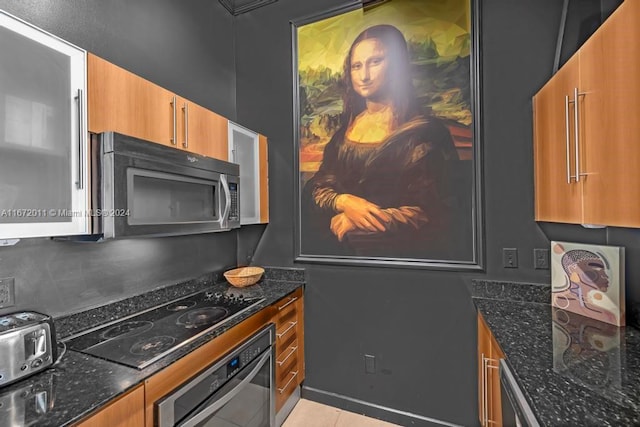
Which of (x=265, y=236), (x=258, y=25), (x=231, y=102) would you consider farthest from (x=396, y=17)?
(x=265, y=236)

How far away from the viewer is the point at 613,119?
0.98 meters

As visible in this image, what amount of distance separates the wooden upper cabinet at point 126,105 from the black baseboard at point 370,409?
2022 millimetres

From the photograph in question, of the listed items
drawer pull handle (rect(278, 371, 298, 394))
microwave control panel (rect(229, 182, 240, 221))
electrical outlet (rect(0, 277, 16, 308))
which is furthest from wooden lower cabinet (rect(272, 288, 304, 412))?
electrical outlet (rect(0, 277, 16, 308))

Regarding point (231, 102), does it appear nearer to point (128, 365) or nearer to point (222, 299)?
point (222, 299)

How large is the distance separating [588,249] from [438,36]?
152 cm

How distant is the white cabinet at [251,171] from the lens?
205cm

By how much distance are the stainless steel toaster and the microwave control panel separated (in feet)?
3.14

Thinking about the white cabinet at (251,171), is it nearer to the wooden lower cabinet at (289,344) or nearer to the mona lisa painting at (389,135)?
the mona lisa painting at (389,135)

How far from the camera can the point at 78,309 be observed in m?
1.39

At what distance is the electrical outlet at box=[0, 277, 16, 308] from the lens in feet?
3.77

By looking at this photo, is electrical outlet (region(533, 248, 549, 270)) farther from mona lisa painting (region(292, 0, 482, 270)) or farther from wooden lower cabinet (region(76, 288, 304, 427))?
wooden lower cabinet (region(76, 288, 304, 427))

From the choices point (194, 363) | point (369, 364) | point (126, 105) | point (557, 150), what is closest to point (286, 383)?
point (369, 364)

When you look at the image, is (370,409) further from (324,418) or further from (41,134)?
(41,134)

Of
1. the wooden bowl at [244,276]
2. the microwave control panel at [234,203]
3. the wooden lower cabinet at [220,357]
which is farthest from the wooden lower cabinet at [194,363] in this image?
the microwave control panel at [234,203]
